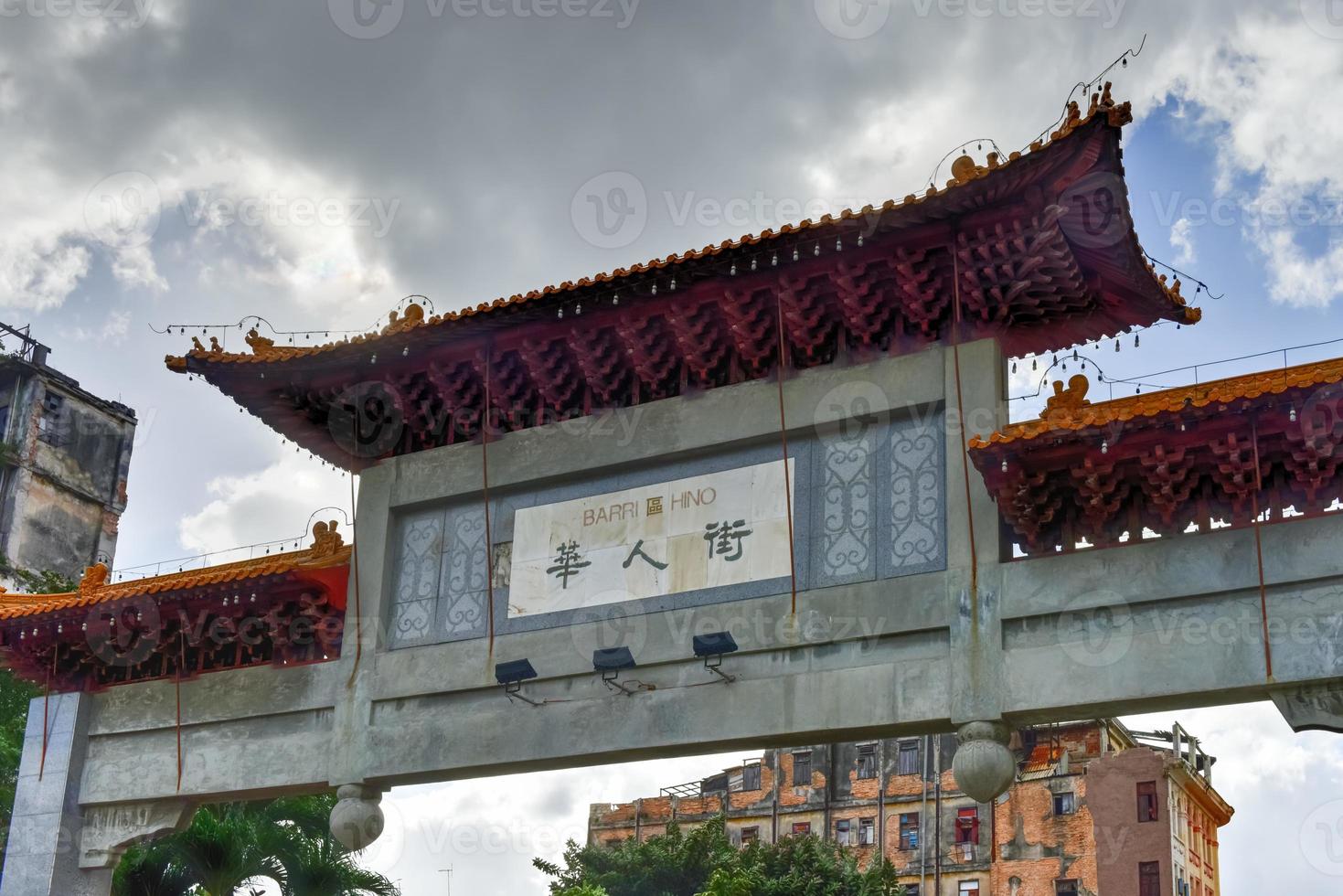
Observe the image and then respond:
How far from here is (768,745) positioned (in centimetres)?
1041

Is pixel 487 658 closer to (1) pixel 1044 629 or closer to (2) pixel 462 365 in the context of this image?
(2) pixel 462 365

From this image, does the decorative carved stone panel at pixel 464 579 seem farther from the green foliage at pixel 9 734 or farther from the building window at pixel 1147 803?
the building window at pixel 1147 803

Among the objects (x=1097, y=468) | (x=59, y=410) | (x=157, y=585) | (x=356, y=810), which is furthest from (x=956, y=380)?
(x=59, y=410)

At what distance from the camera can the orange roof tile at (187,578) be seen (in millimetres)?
12688

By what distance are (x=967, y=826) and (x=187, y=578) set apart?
26.1 metres

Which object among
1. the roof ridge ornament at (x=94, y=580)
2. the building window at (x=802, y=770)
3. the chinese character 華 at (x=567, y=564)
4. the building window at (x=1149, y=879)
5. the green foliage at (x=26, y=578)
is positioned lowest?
the chinese character 華 at (x=567, y=564)

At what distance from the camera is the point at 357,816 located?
465 inches

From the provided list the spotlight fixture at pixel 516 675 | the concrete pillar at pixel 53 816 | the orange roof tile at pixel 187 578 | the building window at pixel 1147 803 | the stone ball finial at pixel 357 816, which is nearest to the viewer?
the spotlight fixture at pixel 516 675

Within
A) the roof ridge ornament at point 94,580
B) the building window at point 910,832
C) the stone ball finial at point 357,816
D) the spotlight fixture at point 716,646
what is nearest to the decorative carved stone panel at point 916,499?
the spotlight fixture at point 716,646

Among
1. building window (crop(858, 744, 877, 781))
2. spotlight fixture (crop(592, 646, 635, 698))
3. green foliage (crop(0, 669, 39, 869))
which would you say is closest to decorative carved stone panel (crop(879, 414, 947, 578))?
spotlight fixture (crop(592, 646, 635, 698))

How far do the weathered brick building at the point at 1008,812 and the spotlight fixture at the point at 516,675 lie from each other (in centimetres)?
2563

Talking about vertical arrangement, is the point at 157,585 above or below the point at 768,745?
above

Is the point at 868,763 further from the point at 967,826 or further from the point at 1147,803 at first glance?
the point at 1147,803

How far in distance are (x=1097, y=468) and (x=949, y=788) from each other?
28298 mm
